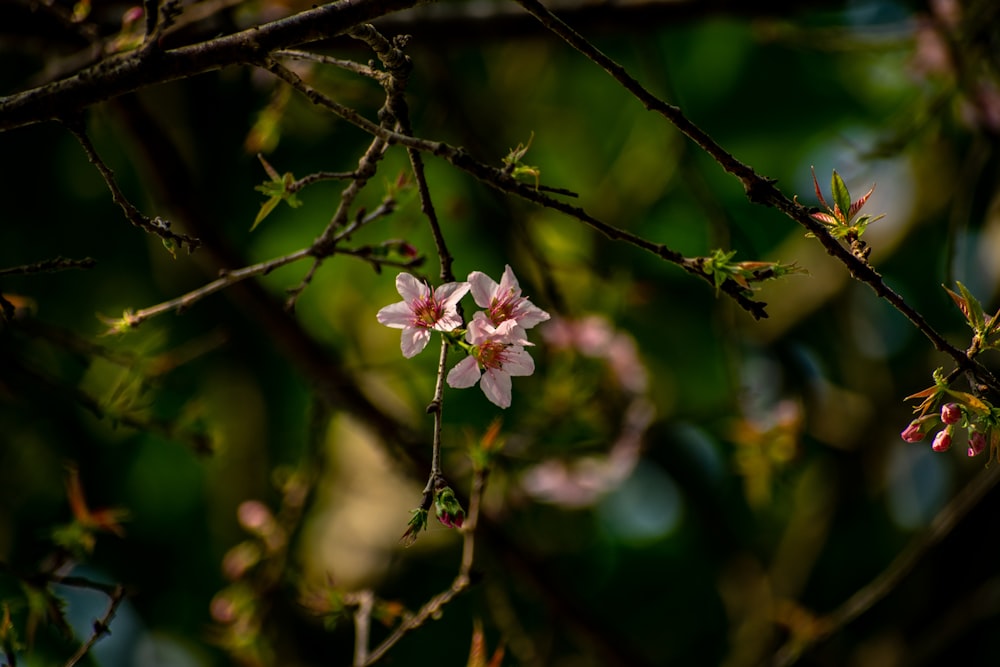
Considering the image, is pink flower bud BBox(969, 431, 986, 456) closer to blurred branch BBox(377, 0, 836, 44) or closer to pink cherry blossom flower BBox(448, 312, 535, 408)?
pink cherry blossom flower BBox(448, 312, 535, 408)

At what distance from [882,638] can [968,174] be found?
63.1 inches

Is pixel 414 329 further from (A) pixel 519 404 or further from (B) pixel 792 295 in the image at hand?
(B) pixel 792 295

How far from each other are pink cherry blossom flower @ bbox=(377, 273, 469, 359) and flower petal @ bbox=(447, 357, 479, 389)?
4 centimetres

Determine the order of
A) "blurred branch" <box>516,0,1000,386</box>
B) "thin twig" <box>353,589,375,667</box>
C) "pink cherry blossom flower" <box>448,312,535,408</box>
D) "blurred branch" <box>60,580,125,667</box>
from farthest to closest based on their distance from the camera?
1. "thin twig" <box>353,589,375,667</box>
2. "blurred branch" <box>60,580,125,667</box>
3. "pink cherry blossom flower" <box>448,312,535,408</box>
4. "blurred branch" <box>516,0,1000,386</box>

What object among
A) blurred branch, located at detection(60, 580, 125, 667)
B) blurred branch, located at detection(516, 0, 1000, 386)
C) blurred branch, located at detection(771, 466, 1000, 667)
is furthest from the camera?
blurred branch, located at detection(771, 466, 1000, 667)

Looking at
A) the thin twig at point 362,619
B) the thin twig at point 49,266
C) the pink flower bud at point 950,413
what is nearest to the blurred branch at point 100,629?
the thin twig at point 362,619

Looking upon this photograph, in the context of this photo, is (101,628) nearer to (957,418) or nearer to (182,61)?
(182,61)

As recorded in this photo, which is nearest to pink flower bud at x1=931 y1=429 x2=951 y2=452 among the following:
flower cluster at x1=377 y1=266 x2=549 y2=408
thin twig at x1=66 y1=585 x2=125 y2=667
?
flower cluster at x1=377 y1=266 x2=549 y2=408

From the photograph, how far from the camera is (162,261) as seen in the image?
11.3 feet

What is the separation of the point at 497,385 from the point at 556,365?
1188mm

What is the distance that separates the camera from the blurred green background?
1962 millimetres

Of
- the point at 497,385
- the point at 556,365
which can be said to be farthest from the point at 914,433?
the point at 556,365

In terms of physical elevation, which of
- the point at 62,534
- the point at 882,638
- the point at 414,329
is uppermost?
the point at 414,329

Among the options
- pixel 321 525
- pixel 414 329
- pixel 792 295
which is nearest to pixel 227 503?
pixel 321 525
